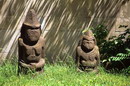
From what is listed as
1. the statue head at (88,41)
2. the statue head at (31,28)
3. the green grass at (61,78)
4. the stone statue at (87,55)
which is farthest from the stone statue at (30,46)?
the statue head at (88,41)

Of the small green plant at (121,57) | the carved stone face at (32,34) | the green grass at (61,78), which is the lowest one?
the green grass at (61,78)

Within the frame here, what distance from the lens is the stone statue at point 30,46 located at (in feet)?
20.3

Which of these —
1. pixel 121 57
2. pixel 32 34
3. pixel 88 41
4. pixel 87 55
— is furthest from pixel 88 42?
pixel 32 34

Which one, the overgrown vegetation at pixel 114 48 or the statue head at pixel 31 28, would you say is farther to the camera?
the overgrown vegetation at pixel 114 48

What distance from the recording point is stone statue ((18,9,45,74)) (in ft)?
20.3

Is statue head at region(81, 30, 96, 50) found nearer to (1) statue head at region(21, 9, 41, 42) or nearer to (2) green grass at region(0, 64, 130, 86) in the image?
(2) green grass at region(0, 64, 130, 86)

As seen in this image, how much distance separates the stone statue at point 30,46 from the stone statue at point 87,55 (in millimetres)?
992

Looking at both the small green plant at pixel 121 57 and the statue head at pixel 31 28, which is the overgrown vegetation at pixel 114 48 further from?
the statue head at pixel 31 28

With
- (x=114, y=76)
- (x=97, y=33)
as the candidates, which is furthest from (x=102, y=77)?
(x=97, y=33)

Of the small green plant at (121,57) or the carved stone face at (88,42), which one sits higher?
the carved stone face at (88,42)

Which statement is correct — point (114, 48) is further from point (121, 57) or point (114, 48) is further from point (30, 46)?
point (30, 46)

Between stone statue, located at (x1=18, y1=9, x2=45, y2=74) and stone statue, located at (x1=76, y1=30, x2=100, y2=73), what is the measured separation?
39.1 inches

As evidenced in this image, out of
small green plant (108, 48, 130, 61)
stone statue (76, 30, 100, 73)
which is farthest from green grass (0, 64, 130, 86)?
small green plant (108, 48, 130, 61)

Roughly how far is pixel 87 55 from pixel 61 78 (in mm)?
1004
